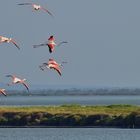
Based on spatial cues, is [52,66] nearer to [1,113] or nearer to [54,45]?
[54,45]

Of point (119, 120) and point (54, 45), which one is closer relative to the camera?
point (54, 45)

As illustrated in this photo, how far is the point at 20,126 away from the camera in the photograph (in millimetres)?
104625
